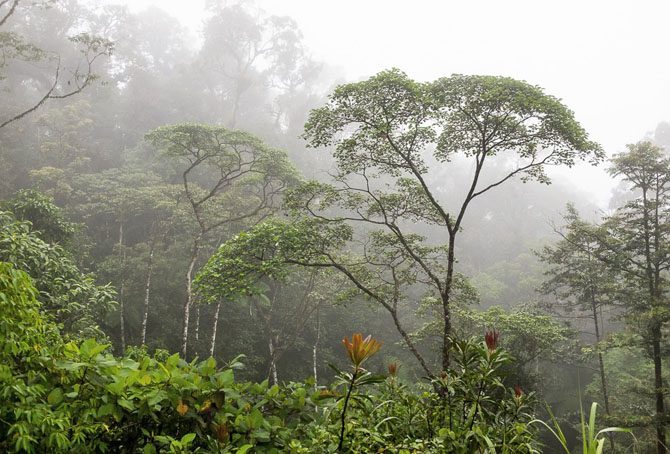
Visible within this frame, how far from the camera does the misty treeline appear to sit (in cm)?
177

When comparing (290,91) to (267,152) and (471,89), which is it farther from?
(471,89)

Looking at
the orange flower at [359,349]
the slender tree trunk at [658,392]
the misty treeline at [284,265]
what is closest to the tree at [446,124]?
the misty treeline at [284,265]

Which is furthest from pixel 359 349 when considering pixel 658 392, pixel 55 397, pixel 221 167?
pixel 221 167

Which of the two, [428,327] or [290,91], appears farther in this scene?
[290,91]

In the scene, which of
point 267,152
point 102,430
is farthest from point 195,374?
point 267,152

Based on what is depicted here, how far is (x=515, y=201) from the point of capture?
36.8 metres

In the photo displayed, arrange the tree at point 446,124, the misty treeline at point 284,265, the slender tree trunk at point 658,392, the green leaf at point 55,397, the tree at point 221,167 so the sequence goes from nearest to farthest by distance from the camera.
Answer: the green leaf at point 55,397 < the misty treeline at point 284,265 < the tree at point 446,124 < the slender tree trunk at point 658,392 < the tree at point 221,167

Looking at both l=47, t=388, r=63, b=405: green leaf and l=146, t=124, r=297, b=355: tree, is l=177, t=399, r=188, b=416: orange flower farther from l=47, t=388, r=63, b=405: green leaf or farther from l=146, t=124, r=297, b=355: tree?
l=146, t=124, r=297, b=355: tree

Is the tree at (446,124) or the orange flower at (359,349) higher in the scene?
the tree at (446,124)

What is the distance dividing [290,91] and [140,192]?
21484 millimetres

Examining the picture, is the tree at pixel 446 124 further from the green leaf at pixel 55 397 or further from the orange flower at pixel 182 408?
the green leaf at pixel 55 397

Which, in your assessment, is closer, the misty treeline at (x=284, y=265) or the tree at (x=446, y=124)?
the misty treeline at (x=284, y=265)

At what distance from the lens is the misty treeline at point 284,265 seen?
1.77m

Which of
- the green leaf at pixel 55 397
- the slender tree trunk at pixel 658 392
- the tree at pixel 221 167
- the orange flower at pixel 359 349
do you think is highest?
the tree at pixel 221 167
